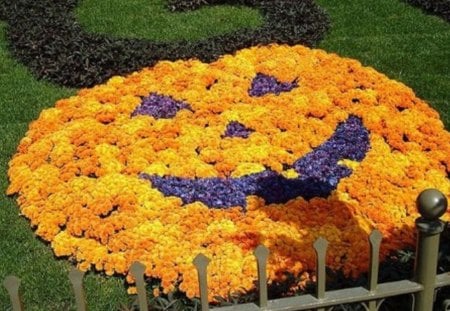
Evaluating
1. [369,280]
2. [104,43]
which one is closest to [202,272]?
[369,280]

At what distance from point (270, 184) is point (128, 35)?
4125 millimetres

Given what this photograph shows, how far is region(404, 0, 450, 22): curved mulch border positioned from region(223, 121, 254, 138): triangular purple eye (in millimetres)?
4254

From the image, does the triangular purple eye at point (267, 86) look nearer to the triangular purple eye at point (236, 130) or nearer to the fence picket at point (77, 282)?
the triangular purple eye at point (236, 130)

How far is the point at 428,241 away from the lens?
2.95 meters

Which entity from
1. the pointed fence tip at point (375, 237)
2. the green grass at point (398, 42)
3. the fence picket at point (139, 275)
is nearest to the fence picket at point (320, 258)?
the pointed fence tip at point (375, 237)

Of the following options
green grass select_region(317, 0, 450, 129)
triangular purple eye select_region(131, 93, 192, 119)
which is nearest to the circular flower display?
triangular purple eye select_region(131, 93, 192, 119)

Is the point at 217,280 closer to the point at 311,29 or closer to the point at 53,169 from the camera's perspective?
the point at 53,169

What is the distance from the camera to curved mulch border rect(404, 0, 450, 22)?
9473 millimetres

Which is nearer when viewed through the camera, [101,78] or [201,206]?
[201,206]

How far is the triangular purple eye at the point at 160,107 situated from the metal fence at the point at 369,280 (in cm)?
393

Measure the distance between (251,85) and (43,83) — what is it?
227cm

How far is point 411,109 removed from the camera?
6.70 m

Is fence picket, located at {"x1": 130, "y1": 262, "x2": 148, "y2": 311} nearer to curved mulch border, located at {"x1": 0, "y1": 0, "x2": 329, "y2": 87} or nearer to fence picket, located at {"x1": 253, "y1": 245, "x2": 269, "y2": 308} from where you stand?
fence picket, located at {"x1": 253, "y1": 245, "x2": 269, "y2": 308}

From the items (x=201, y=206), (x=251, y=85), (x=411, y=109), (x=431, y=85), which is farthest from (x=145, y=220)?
(x=431, y=85)
